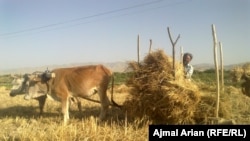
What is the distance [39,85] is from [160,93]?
4.83 meters

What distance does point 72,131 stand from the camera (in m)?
6.92

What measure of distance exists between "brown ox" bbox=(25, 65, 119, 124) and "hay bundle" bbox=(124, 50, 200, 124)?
5.74 feet

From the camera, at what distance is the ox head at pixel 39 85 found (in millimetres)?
10667

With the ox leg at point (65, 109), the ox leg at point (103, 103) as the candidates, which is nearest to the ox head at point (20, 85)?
the ox leg at point (65, 109)

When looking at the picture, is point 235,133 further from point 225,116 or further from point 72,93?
point 72,93

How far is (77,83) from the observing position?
34.0 ft

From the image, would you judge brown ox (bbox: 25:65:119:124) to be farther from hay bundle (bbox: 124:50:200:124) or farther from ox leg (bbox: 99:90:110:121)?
hay bundle (bbox: 124:50:200:124)

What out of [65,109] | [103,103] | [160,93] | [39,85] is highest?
[39,85]

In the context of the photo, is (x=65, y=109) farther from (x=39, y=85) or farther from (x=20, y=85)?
(x=20, y=85)

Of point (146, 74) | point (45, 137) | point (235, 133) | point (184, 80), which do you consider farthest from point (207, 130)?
point (45, 137)

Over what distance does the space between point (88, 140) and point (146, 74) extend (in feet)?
8.16

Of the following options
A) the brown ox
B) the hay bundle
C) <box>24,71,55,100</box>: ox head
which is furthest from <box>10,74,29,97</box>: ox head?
the hay bundle

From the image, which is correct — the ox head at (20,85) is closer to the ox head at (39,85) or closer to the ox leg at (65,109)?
the ox head at (39,85)

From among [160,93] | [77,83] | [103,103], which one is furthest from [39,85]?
[160,93]
